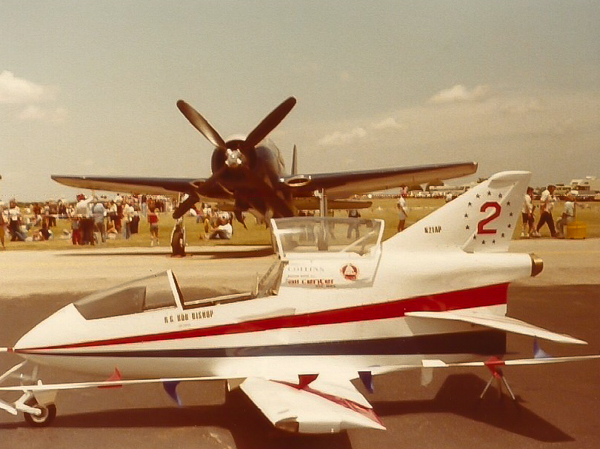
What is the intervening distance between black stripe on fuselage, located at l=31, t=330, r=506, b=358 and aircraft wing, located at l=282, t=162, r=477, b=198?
13.4 metres

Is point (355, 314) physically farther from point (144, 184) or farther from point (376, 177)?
point (144, 184)

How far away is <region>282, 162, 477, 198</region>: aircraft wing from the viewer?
59.8 feet

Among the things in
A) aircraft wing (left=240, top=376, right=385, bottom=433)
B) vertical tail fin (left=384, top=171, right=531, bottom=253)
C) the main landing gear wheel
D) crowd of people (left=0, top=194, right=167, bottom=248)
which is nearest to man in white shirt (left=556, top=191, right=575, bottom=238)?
crowd of people (left=0, top=194, right=167, bottom=248)

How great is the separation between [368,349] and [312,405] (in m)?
1.11

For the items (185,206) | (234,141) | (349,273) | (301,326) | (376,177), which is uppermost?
(234,141)

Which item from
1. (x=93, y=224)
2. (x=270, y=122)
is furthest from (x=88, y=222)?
(x=270, y=122)

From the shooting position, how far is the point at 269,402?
13.9 feet

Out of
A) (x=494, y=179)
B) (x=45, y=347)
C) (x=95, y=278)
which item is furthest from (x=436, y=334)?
(x=95, y=278)

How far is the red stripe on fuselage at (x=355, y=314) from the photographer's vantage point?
4902 mm

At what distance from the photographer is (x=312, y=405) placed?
418cm

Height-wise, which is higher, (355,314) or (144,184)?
(144,184)

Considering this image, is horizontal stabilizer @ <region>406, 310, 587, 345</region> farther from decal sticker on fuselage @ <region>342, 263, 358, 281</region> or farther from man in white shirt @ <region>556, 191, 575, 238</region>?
man in white shirt @ <region>556, 191, 575, 238</region>

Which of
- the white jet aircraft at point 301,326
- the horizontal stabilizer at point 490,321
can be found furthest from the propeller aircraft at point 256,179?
the horizontal stabilizer at point 490,321

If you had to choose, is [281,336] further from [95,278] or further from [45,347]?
[95,278]
